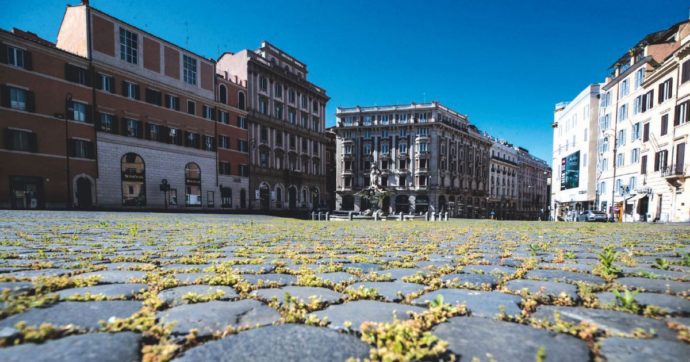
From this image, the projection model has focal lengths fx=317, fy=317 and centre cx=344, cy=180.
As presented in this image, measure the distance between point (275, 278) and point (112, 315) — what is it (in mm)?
1175

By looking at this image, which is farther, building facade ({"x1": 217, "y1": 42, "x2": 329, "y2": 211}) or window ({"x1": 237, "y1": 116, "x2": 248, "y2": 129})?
building facade ({"x1": 217, "y1": 42, "x2": 329, "y2": 211})

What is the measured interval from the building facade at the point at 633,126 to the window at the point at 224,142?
133ft

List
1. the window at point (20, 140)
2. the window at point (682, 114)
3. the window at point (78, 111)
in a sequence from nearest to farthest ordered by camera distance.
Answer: the window at point (20, 140) → the window at point (682, 114) → the window at point (78, 111)

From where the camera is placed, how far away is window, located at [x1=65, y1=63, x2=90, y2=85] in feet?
79.5

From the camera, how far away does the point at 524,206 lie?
86.3 metres

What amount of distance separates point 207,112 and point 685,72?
4133cm

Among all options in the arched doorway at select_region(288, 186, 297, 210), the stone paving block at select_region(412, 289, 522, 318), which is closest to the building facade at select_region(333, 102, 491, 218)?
the arched doorway at select_region(288, 186, 297, 210)

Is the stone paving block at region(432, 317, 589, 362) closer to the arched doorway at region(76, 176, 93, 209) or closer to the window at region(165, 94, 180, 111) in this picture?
the arched doorway at region(76, 176, 93, 209)

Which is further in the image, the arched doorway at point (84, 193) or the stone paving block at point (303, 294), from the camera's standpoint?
the arched doorway at point (84, 193)

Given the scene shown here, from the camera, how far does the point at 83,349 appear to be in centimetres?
124

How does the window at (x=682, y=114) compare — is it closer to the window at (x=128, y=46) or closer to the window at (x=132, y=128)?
the window at (x=132, y=128)

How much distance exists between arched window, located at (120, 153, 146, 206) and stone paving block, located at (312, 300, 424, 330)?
3173 centimetres

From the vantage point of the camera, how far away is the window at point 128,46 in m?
27.7

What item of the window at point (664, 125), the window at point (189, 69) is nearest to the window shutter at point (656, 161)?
the window at point (664, 125)
